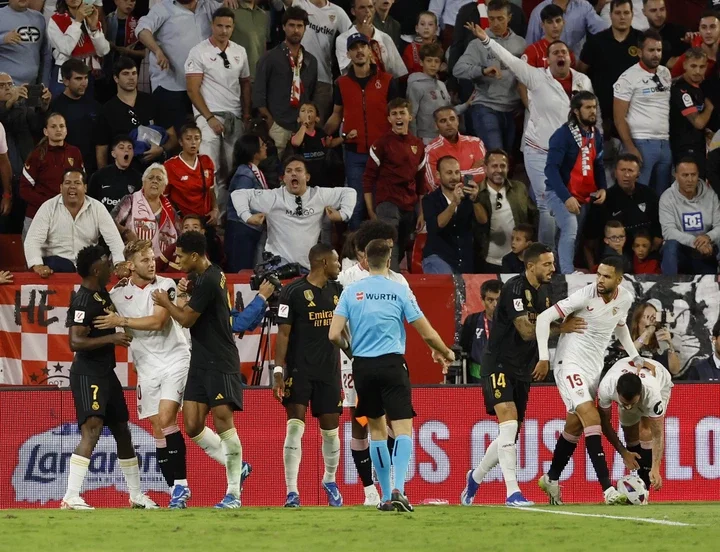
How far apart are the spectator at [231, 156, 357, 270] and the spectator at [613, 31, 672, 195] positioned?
3825 millimetres

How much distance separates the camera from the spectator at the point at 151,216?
579 inches

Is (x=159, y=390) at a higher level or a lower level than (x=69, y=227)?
lower

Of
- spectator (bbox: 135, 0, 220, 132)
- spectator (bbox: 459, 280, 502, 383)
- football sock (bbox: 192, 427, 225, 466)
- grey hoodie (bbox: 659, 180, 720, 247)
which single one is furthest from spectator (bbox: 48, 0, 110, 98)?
grey hoodie (bbox: 659, 180, 720, 247)

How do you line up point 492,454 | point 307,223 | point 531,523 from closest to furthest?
point 531,523 → point 492,454 → point 307,223

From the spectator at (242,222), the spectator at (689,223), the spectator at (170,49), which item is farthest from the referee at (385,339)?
the spectator at (170,49)

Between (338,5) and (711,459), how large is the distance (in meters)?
8.26

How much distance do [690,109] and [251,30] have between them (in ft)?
18.1

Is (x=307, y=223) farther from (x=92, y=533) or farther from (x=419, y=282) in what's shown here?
(x=92, y=533)

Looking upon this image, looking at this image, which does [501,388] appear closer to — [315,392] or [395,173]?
[315,392]

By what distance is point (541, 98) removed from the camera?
1655cm

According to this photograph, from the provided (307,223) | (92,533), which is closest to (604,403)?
(307,223)

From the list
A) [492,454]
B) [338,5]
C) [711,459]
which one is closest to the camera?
[492,454]

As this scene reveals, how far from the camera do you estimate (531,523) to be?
9.28 metres

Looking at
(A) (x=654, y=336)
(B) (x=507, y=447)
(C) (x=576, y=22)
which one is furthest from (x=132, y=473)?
(C) (x=576, y=22)
